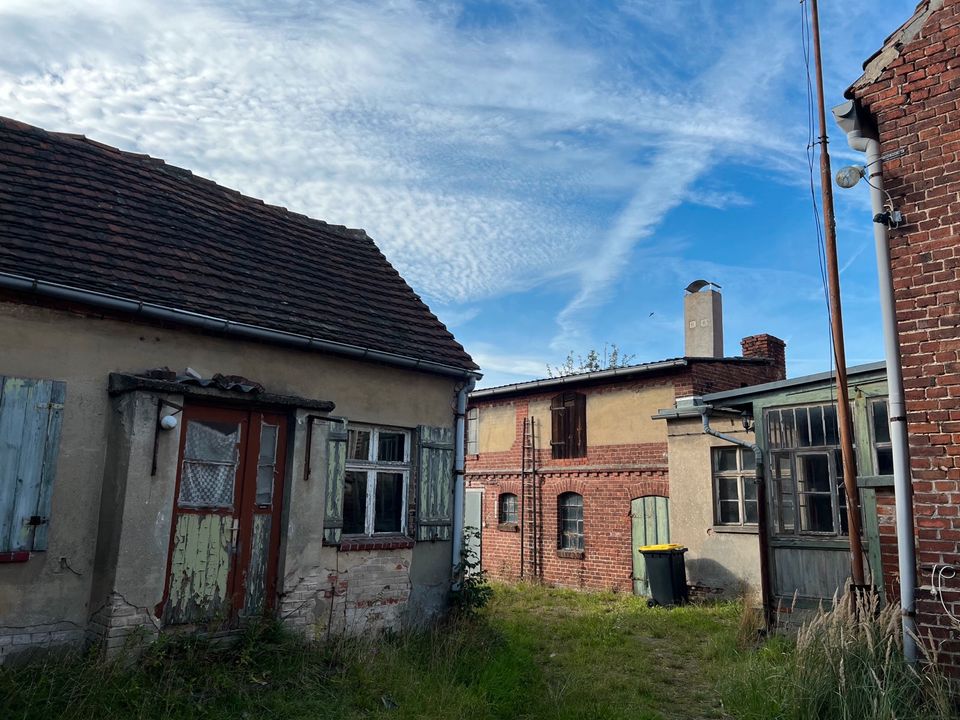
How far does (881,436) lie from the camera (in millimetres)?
8641

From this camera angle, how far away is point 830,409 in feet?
30.4

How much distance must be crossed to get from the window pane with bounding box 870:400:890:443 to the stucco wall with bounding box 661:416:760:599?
4814mm

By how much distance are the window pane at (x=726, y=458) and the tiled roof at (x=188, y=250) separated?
670 cm

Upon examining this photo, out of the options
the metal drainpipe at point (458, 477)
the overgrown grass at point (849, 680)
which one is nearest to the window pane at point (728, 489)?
the metal drainpipe at point (458, 477)

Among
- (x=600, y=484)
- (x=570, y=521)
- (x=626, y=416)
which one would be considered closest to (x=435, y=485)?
(x=626, y=416)

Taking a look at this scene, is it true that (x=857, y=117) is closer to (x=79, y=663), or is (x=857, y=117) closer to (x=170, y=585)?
(x=170, y=585)

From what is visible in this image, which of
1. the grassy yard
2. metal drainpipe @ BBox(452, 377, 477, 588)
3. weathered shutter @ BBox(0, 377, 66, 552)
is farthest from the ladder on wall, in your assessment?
weathered shutter @ BBox(0, 377, 66, 552)

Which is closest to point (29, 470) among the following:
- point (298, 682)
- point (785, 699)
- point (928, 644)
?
point (298, 682)

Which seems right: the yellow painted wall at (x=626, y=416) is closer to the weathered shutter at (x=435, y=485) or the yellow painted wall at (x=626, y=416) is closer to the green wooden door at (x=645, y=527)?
the green wooden door at (x=645, y=527)

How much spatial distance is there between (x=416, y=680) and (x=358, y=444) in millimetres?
2845

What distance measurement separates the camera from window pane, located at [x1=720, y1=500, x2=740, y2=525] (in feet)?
44.5

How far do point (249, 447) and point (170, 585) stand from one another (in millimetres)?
1520

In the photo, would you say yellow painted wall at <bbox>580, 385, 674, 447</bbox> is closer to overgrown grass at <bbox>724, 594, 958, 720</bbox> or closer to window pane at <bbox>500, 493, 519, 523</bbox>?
window pane at <bbox>500, 493, 519, 523</bbox>

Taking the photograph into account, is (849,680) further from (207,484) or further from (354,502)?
(207,484)
